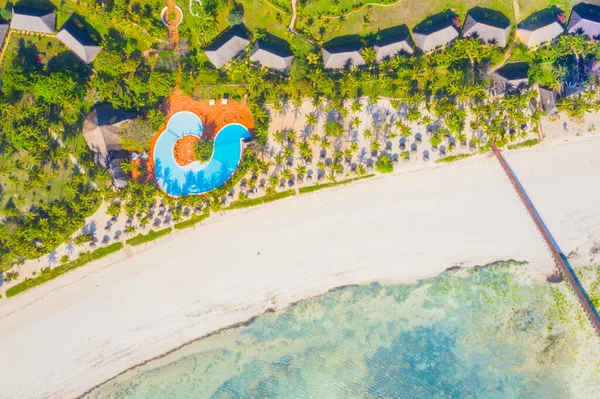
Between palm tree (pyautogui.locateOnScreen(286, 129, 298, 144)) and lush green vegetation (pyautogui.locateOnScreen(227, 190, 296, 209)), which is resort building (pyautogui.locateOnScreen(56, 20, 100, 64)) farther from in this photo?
palm tree (pyautogui.locateOnScreen(286, 129, 298, 144))

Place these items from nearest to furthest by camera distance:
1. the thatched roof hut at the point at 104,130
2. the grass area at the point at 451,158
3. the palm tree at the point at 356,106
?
the thatched roof hut at the point at 104,130, the palm tree at the point at 356,106, the grass area at the point at 451,158

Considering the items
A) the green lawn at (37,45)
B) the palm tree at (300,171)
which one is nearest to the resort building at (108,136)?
the green lawn at (37,45)

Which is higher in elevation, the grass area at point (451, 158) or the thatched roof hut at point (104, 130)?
the thatched roof hut at point (104, 130)

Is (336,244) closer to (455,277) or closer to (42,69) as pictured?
(455,277)

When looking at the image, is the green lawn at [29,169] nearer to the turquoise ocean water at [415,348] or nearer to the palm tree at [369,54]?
the turquoise ocean water at [415,348]

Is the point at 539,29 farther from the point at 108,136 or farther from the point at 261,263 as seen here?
the point at 108,136

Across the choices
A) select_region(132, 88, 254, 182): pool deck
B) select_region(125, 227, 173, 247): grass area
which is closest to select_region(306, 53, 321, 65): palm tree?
select_region(132, 88, 254, 182): pool deck

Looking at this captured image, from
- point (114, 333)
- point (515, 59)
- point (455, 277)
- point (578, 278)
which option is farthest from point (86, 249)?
point (578, 278)
